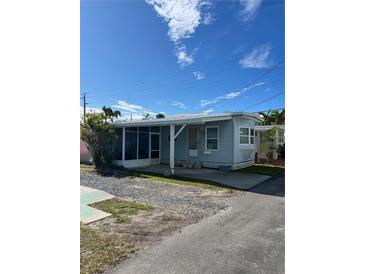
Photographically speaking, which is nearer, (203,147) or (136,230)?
(136,230)

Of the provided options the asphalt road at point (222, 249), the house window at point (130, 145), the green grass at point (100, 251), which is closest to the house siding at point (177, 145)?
the house window at point (130, 145)

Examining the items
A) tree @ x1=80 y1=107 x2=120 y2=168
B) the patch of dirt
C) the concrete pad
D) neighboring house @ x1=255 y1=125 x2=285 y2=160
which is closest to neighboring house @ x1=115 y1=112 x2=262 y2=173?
tree @ x1=80 y1=107 x2=120 y2=168

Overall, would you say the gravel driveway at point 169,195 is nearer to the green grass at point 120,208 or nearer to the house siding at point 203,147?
the green grass at point 120,208

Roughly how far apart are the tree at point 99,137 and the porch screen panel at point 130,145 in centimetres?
68

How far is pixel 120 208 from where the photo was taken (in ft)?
14.8

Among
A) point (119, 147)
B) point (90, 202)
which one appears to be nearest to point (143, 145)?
point (119, 147)

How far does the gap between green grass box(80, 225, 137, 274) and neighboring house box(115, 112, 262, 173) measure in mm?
6529

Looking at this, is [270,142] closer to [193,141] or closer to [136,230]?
[193,141]

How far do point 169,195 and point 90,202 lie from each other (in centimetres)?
179
